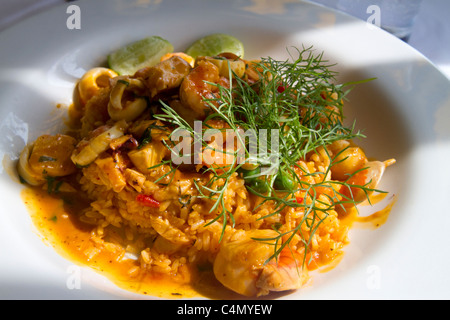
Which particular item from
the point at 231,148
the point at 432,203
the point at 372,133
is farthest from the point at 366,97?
the point at 231,148

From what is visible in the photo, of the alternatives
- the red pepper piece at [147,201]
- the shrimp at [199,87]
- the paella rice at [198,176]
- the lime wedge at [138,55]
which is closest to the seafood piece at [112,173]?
the paella rice at [198,176]

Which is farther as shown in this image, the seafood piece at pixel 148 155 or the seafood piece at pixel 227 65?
the seafood piece at pixel 227 65

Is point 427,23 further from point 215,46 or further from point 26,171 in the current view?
point 26,171

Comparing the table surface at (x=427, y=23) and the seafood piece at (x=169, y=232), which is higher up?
the table surface at (x=427, y=23)

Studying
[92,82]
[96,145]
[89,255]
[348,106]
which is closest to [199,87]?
[96,145]

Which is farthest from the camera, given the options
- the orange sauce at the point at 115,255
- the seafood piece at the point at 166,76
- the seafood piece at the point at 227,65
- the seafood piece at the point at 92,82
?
the seafood piece at the point at 92,82

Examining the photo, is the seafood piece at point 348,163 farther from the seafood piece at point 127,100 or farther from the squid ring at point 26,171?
the squid ring at point 26,171
